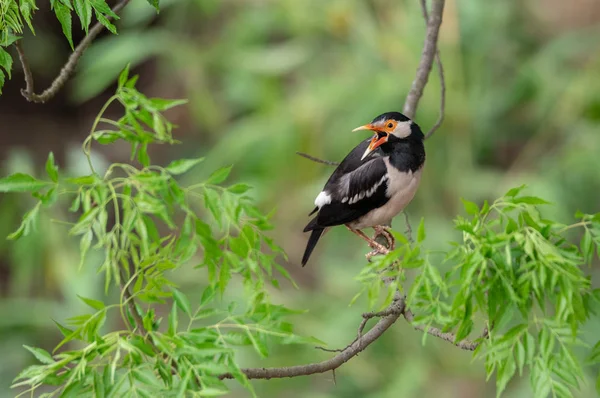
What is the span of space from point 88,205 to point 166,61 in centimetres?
595

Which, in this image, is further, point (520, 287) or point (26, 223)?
point (26, 223)

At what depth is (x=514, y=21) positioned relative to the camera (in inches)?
238

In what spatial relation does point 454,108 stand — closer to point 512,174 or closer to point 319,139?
point 512,174

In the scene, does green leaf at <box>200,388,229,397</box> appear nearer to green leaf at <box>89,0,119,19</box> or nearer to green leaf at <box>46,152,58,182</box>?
green leaf at <box>46,152,58,182</box>

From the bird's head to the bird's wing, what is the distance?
86 mm

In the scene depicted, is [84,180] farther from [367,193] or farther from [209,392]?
[367,193]

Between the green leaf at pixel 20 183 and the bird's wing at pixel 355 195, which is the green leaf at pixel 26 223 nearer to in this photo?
the green leaf at pixel 20 183

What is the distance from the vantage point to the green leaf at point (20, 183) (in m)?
1.85

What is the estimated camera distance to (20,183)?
6.14ft

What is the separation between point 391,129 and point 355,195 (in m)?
0.27

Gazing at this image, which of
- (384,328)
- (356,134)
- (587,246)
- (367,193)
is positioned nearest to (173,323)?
(384,328)

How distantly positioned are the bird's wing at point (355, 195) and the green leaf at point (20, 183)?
119 cm

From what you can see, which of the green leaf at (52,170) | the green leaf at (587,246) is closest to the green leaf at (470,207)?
the green leaf at (587,246)

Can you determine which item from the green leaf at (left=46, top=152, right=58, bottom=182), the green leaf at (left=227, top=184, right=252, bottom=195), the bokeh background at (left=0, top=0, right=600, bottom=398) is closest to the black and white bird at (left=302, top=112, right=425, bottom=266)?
the green leaf at (left=227, top=184, right=252, bottom=195)
